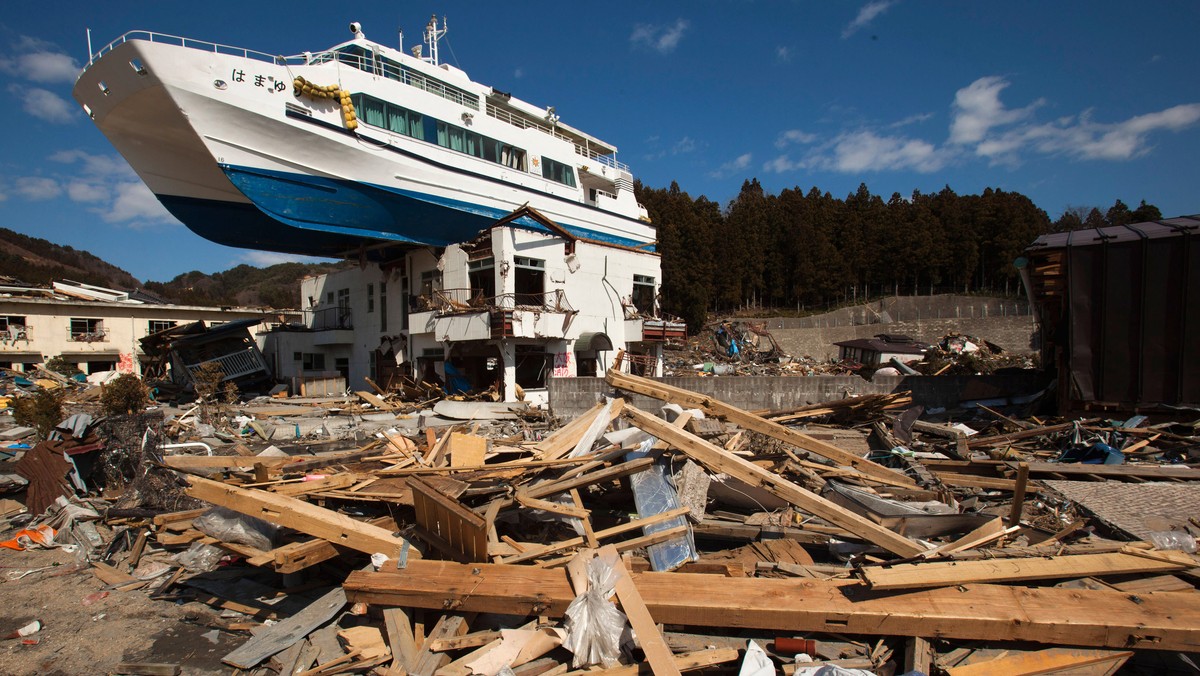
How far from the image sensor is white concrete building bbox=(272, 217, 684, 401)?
65.3ft

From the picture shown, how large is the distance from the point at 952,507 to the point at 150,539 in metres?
9.07

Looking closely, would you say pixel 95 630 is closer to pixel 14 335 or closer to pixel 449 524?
pixel 449 524

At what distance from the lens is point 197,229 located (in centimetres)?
2086

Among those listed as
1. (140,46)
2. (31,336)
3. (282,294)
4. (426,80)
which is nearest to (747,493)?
(140,46)

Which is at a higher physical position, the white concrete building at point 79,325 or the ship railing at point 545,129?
the ship railing at point 545,129

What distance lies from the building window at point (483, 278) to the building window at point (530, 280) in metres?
0.89

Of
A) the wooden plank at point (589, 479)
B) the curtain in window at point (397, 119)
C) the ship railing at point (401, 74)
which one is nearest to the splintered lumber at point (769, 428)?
the wooden plank at point (589, 479)

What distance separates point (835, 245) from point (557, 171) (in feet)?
92.9

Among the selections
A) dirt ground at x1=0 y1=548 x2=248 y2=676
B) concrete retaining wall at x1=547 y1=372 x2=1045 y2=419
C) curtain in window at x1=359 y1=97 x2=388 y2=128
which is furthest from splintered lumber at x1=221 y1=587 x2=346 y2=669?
curtain in window at x1=359 y1=97 x2=388 y2=128

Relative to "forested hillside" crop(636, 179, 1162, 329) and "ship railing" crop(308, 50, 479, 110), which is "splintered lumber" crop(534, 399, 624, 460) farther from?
"forested hillside" crop(636, 179, 1162, 329)

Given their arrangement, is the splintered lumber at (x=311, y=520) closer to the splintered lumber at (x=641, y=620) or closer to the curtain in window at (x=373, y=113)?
the splintered lumber at (x=641, y=620)

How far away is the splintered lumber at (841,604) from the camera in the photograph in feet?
11.1

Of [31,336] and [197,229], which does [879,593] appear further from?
[31,336]

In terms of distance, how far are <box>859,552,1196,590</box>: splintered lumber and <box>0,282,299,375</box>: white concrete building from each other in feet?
104
